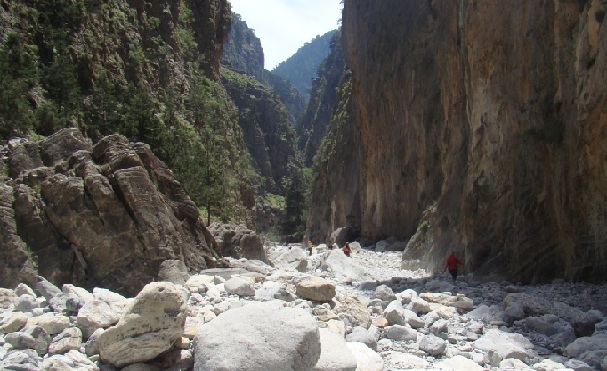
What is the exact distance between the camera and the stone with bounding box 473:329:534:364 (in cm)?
629

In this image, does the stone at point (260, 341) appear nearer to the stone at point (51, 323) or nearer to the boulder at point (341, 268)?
the stone at point (51, 323)

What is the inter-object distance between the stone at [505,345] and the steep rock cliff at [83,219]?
559 centimetres

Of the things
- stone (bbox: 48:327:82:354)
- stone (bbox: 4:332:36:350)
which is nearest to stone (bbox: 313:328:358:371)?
stone (bbox: 48:327:82:354)

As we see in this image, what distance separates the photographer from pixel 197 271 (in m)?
11.0

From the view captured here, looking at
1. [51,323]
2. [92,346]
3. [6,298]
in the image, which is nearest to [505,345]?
[92,346]

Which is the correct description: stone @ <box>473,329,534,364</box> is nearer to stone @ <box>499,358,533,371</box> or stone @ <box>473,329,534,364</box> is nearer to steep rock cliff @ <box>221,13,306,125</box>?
stone @ <box>499,358,533,371</box>

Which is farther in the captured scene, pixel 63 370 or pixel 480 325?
pixel 480 325

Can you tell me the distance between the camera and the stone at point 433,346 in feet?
20.6

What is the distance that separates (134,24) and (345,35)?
22217 mm

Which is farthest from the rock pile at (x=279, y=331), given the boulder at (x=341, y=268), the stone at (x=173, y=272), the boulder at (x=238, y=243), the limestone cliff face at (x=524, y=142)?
the boulder at (x=238, y=243)

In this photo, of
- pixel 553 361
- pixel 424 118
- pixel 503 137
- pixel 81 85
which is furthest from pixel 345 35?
pixel 553 361

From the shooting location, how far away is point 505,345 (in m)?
6.49

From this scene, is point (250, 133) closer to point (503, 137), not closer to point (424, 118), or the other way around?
point (424, 118)

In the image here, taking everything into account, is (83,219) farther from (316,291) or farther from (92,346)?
(92,346)
